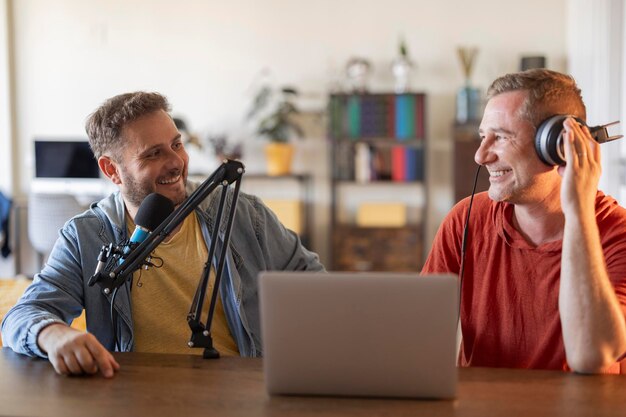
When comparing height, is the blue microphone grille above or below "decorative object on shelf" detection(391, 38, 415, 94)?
below

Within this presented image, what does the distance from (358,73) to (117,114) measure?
434cm

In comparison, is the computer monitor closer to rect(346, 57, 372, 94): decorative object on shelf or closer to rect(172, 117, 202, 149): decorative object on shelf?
rect(172, 117, 202, 149): decorative object on shelf

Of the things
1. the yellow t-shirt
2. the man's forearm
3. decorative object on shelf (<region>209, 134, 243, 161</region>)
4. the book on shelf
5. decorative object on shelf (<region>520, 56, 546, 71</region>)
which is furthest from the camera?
decorative object on shelf (<region>209, 134, 243, 161</region>)

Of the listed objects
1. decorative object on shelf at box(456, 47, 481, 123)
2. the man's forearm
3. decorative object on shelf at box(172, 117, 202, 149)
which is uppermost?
decorative object on shelf at box(456, 47, 481, 123)

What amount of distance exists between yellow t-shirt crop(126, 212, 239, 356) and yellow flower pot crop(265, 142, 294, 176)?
4.25 metres

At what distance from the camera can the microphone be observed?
1674 mm

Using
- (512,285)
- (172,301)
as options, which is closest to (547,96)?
(512,285)

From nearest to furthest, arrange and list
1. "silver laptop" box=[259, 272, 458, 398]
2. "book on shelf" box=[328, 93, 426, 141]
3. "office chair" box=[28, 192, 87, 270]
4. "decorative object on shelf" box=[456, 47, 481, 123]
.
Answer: "silver laptop" box=[259, 272, 458, 398], "office chair" box=[28, 192, 87, 270], "decorative object on shelf" box=[456, 47, 481, 123], "book on shelf" box=[328, 93, 426, 141]

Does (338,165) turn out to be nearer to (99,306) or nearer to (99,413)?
(99,306)

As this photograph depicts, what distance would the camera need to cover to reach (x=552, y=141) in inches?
68.8

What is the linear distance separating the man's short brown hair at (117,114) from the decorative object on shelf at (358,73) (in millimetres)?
4258

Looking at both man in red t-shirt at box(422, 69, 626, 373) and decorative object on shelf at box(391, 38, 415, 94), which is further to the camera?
decorative object on shelf at box(391, 38, 415, 94)

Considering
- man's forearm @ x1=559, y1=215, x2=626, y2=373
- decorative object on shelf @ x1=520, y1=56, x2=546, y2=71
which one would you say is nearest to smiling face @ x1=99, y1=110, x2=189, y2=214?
man's forearm @ x1=559, y1=215, x2=626, y2=373

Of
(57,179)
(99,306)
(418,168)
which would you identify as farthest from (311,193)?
(99,306)
